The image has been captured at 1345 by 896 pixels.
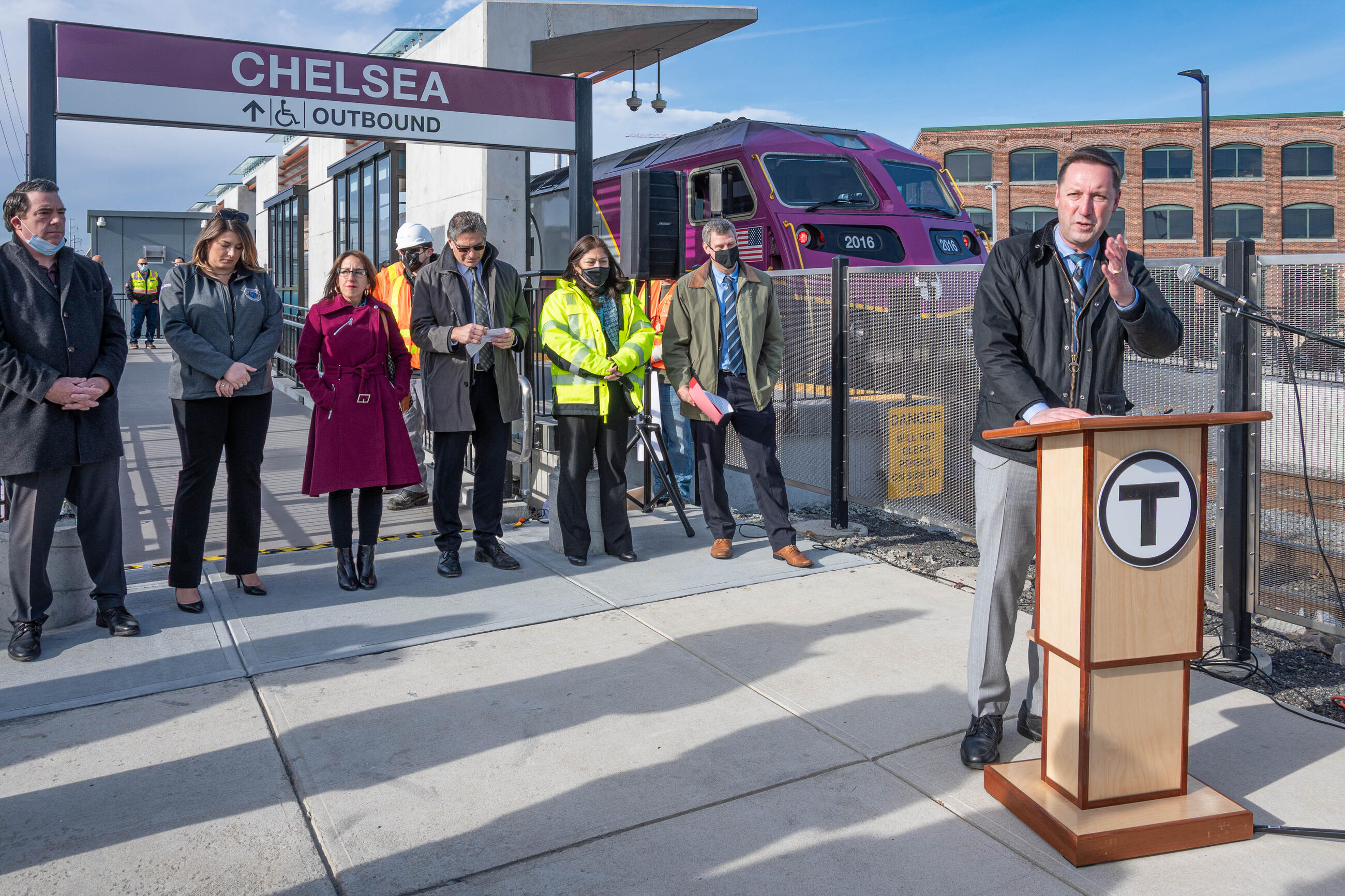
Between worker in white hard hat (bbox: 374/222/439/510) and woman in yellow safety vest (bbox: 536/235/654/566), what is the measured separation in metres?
1.57

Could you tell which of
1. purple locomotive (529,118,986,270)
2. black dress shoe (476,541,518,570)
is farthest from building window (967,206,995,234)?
black dress shoe (476,541,518,570)

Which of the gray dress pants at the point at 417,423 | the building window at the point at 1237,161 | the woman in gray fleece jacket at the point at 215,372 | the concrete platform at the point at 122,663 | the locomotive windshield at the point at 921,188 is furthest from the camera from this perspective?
the building window at the point at 1237,161

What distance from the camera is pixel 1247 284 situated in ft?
14.8

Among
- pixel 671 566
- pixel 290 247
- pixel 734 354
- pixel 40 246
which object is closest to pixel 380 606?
pixel 671 566

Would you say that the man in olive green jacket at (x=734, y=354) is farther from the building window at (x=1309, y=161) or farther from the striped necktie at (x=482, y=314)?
the building window at (x=1309, y=161)

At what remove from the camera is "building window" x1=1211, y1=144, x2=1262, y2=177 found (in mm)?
48906

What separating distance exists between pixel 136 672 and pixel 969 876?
11.4 feet

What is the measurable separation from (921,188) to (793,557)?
8.53m

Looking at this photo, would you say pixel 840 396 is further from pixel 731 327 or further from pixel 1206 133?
pixel 1206 133

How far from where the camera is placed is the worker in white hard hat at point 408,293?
7.55 m

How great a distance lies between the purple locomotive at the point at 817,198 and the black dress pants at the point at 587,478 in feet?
17.1

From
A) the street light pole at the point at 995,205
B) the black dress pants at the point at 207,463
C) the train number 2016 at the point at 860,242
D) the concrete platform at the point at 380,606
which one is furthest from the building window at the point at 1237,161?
the black dress pants at the point at 207,463

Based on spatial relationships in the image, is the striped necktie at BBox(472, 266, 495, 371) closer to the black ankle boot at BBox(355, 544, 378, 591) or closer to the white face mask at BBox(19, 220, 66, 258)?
the black ankle boot at BBox(355, 544, 378, 591)

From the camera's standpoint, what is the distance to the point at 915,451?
7.13m
